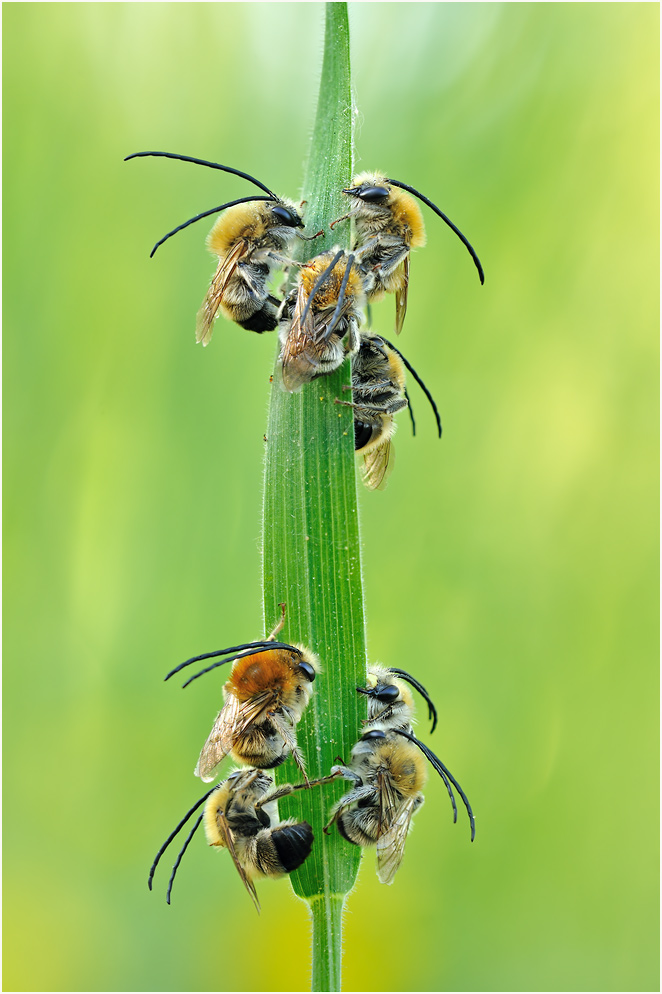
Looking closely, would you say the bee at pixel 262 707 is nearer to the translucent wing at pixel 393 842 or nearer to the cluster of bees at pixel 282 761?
the cluster of bees at pixel 282 761

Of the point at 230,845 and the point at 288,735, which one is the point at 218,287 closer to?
the point at 288,735

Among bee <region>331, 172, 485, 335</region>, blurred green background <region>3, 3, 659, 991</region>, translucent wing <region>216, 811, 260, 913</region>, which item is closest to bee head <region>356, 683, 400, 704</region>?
translucent wing <region>216, 811, 260, 913</region>

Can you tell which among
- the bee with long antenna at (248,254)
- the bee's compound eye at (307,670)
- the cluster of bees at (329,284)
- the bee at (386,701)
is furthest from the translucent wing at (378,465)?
the bee's compound eye at (307,670)

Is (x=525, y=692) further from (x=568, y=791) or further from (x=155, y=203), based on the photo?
(x=155, y=203)

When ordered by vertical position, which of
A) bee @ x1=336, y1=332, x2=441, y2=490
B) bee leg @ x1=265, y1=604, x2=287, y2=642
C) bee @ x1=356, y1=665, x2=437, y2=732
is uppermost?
bee @ x1=336, y1=332, x2=441, y2=490

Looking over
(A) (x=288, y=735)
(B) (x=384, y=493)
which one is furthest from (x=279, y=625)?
(B) (x=384, y=493)

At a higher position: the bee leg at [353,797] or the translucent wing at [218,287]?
the translucent wing at [218,287]

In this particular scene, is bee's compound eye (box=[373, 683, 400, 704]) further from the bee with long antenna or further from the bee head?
the bee with long antenna

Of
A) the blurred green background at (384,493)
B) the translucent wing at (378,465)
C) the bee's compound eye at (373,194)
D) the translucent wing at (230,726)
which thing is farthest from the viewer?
the blurred green background at (384,493)
